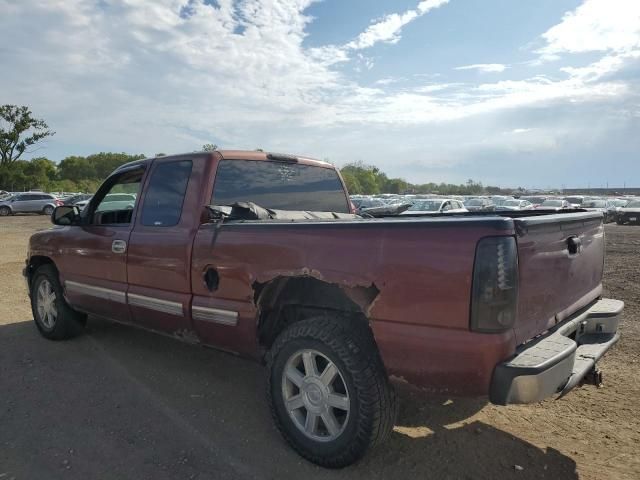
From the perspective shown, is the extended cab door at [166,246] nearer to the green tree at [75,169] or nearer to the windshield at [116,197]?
the windshield at [116,197]

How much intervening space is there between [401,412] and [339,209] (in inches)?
78.8

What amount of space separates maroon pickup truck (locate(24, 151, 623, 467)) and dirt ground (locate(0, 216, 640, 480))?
304mm

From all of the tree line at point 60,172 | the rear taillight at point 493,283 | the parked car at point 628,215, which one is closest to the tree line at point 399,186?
the tree line at point 60,172

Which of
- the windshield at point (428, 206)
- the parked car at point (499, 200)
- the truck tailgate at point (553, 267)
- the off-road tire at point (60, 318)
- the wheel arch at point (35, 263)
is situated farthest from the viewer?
the parked car at point (499, 200)

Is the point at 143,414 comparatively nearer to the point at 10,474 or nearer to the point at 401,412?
the point at 10,474

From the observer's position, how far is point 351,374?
2766mm

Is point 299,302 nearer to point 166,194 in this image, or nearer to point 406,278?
point 406,278

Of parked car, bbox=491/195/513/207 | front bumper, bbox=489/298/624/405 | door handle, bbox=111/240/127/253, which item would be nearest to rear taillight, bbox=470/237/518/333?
front bumper, bbox=489/298/624/405

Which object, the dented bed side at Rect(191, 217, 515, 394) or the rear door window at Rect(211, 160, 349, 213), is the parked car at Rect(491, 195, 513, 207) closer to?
the rear door window at Rect(211, 160, 349, 213)

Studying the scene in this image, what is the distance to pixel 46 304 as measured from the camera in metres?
5.42

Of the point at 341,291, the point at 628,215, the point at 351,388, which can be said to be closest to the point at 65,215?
the point at 341,291

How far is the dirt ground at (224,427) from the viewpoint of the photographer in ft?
9.64

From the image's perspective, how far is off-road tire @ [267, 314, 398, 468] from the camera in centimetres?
273

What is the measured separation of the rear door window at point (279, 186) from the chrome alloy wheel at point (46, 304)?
2.73 meters
